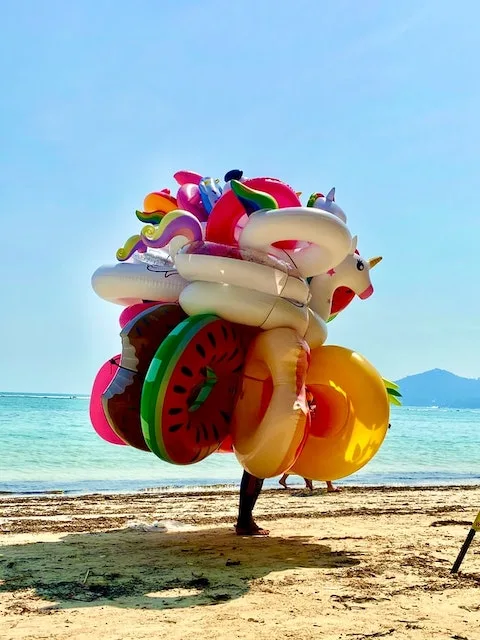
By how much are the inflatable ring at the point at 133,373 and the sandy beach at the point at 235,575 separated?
112 cm

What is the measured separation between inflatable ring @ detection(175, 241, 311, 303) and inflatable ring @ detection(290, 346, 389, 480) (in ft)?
2.64

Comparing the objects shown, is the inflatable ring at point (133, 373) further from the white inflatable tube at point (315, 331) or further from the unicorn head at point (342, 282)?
the unicorn head at point (342, 282)

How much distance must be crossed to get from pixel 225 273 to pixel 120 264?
1244 mm

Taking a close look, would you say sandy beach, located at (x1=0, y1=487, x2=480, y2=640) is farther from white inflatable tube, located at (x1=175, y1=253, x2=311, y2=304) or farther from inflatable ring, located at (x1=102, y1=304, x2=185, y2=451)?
white inflatable tube, located at (x1=175, y1=253, x2=311, y2=304)

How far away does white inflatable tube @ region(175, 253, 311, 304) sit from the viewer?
5.89 m

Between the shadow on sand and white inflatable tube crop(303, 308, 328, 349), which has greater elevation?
white inflatable tube crop(303, 308, 328, 349)

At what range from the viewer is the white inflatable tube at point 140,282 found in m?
6.45

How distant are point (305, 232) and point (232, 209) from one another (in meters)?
0.74

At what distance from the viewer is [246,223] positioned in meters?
6.23

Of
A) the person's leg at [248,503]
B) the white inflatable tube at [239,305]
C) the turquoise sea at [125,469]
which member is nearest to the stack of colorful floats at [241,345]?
the white inflatable tube at [239,305]

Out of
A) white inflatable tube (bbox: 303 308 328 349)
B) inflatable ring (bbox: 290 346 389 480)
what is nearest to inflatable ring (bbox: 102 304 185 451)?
white inflatable tube (bbox: 303 308 328 349)

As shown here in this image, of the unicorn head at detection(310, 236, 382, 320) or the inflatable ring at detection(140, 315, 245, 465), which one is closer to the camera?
the inflatable ring at detection(140, 315, 245, 465)

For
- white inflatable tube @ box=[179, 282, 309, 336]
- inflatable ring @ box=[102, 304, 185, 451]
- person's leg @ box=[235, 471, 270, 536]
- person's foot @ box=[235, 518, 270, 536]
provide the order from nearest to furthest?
white inflatable tube @ box=[179, 282, 309, 336] < inflatable ring @ box=[102, 304, 185, 451] < person's leg @ box=[235, 471, 270, 536] < person's foot @ box=[235, 518, 270, 536]

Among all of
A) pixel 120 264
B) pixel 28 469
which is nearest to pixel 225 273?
pixel 120 264
